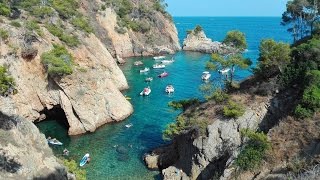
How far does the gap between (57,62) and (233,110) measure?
79.8 ft

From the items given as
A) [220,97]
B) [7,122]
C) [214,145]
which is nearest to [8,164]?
[7,122]

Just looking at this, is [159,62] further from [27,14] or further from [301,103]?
[301,103]

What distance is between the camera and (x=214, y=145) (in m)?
35.0

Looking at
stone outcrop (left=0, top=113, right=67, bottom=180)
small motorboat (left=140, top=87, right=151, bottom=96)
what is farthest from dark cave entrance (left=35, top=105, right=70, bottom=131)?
stone outcrop (left=0, top=113, right=67, bottom=180)

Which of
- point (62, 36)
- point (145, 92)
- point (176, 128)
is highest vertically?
point (62, 36)

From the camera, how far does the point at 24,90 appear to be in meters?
48.2

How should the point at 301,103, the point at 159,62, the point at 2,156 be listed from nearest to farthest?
1. the point at 2,156
2. the point at 301,103
3. the point at 159,62

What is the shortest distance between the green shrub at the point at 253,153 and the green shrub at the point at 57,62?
2688 cm

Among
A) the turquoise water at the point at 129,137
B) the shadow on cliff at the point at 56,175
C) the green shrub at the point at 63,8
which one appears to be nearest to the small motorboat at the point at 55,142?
the turquoise water at the point at 129,137

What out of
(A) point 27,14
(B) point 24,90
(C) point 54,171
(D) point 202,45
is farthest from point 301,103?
(D) point 202,45

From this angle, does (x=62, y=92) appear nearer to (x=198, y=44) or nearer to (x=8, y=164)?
(x=8, y=164)

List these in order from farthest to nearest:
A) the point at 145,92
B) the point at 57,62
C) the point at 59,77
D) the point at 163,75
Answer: the point at 163,75, the point at 145,92, the point at 59,77, the point at 57,62

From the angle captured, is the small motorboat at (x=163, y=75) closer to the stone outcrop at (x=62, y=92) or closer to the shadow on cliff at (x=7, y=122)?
the stone outcrop at (x=62, y=92)

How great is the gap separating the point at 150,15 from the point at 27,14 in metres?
72.1
